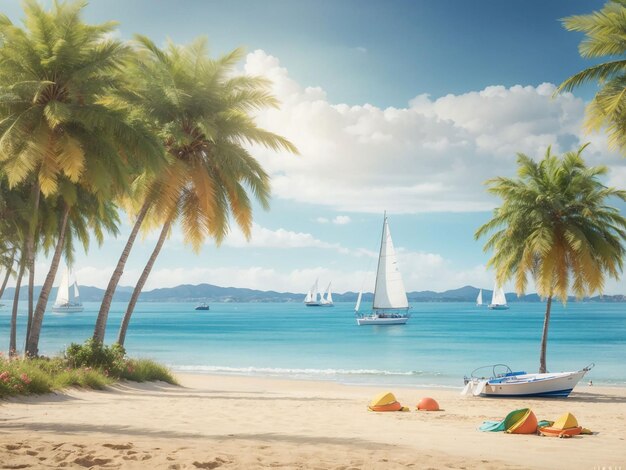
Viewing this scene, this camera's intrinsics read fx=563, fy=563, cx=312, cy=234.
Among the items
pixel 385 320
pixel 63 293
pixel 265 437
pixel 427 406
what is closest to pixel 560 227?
pixel 427 406

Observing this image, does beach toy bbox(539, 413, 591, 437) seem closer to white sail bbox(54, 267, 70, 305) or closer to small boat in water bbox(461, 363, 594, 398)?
small boat in water bbox(461, 363, 594, 398)

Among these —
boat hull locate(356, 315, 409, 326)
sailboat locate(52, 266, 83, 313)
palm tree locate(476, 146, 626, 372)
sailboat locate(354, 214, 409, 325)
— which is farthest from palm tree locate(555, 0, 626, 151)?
sailboat locate(52, 266, 83, 313)

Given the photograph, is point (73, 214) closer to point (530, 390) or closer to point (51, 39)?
point (51, 39)

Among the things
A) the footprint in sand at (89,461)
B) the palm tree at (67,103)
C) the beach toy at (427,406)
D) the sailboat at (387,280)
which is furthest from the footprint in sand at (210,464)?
the sailboat at (387,280)

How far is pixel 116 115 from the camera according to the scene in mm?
16828

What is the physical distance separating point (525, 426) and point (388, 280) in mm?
62821

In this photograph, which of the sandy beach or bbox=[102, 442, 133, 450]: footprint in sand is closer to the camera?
the sandy beach

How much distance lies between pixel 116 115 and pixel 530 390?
1672 centimetres

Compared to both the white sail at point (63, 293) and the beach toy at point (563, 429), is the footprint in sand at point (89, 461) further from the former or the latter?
the white sail at point (63, 293)

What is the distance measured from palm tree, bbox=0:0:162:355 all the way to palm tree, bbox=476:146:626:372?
15131 millimetres

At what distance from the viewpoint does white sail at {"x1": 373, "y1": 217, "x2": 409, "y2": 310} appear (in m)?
70.9

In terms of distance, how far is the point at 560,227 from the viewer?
23641 mm

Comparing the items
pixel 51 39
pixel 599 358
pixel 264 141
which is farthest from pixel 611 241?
pixel 599 358

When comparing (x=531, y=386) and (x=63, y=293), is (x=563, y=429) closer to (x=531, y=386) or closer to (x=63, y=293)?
(x=531, y=386)
